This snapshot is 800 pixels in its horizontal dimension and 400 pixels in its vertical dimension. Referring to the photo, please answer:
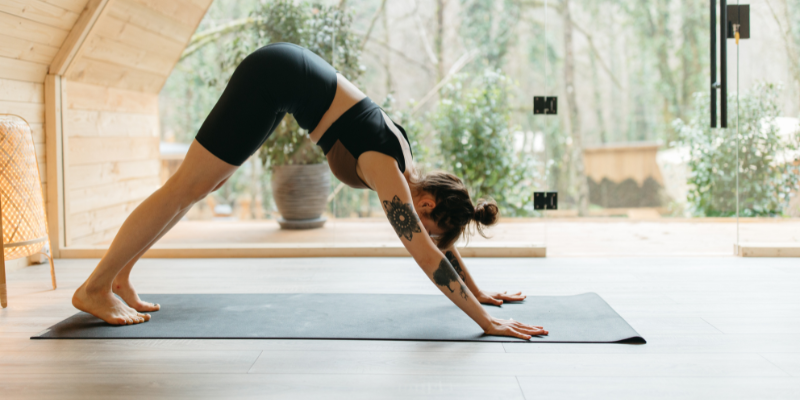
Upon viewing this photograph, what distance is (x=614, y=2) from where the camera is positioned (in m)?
4.19

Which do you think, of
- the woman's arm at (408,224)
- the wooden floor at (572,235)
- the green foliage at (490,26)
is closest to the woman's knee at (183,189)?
the woman's arm at (408,224)

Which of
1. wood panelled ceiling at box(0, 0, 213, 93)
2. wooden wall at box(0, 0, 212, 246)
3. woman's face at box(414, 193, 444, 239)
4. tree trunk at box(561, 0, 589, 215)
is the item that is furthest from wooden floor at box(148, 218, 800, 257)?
woman's face at box(414, 193, 444, 239)

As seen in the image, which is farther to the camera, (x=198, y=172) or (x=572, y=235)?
(x=572, y=235)

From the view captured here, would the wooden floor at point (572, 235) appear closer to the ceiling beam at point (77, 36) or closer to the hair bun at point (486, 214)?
the ceiling beam at point (77, 36)

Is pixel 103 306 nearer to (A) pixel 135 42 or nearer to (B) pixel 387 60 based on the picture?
(A) pixel 135 42

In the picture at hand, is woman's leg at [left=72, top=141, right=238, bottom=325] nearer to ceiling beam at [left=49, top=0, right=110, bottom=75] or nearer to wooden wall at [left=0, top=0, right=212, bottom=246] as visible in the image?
wooden wall at [left=0, top=0, right=212, bottom=246]

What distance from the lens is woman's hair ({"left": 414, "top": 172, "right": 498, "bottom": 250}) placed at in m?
1.69

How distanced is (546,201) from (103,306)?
2154 millimetres

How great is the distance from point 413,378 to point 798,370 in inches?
38.0

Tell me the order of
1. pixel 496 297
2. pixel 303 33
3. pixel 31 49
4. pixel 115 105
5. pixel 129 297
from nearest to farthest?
pixel 129 297
pixel 496 297
pixel 31 49
pixel 303 33
pixel 115 105

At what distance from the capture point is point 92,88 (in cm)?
318

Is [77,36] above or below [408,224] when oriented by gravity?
above

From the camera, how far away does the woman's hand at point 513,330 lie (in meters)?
1.61

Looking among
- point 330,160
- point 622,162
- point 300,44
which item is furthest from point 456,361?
point 622,162
